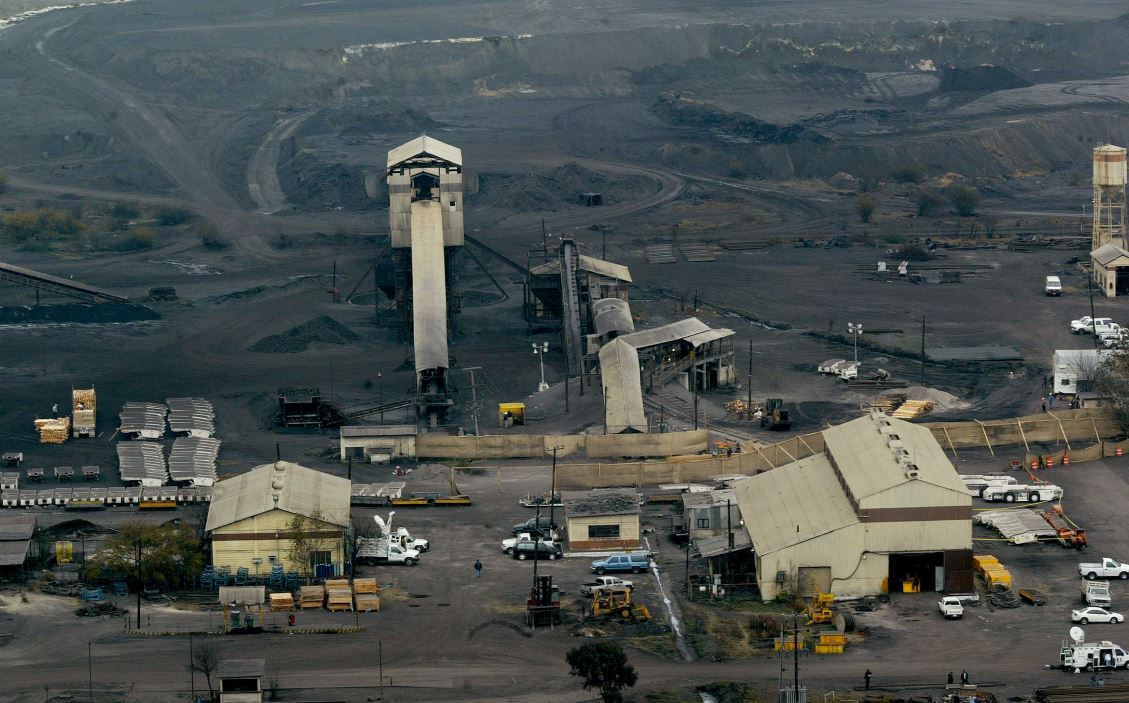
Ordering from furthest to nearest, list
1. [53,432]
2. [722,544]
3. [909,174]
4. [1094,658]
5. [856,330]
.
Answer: [909,174] → [856,330] → [53,432] → [722,544] → [1094,658]

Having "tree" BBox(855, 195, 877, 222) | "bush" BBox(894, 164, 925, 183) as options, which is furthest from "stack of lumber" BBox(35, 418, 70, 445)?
"bush" BBox(894, 164, 925, 183)

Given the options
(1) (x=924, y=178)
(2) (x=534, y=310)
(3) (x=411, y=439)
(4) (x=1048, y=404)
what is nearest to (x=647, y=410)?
(3) (x=411, y=439)

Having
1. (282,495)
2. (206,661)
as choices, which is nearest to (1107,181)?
(282,495)

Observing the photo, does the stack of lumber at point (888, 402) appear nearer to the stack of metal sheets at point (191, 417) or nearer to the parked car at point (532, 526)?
the parked car at point (532, 526)

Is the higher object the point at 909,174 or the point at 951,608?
the point at 909,174

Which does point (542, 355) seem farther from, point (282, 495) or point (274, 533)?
point (274, 533)

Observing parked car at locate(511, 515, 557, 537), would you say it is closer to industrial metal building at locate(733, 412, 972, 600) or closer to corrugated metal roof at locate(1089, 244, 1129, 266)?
industrial metal building at locate(733, 412, 972, 600)
